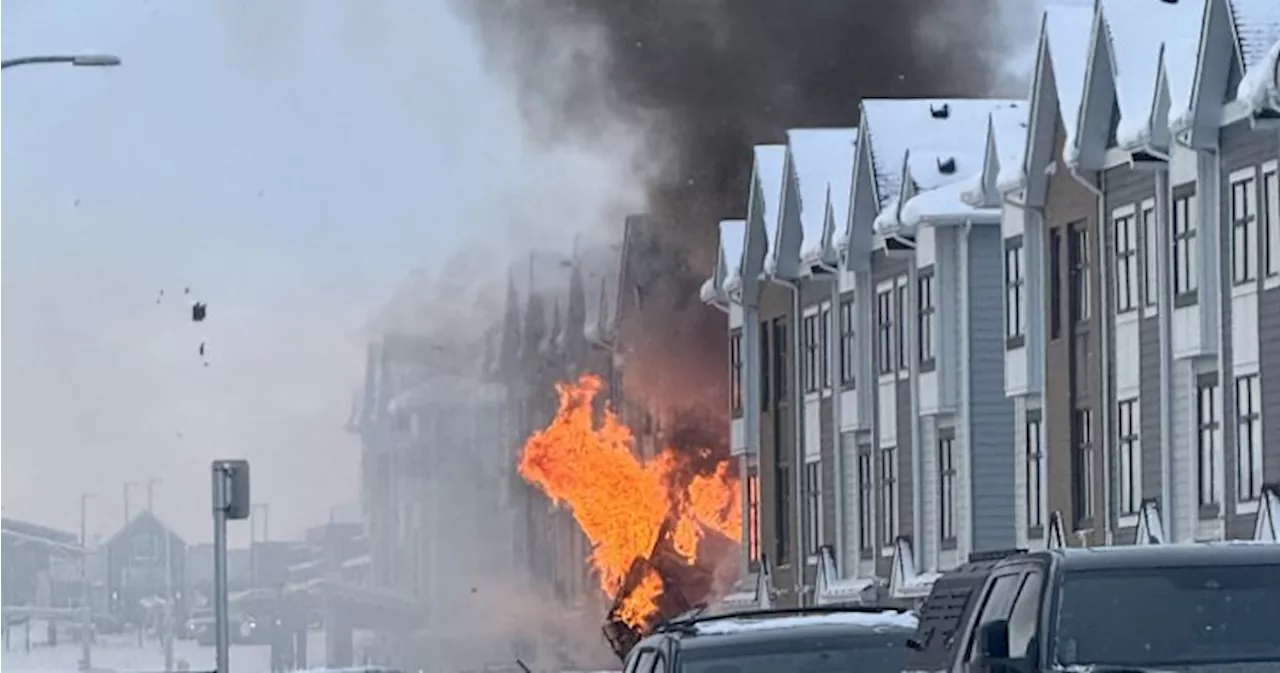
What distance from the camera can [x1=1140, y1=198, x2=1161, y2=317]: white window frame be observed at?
39.4 meters

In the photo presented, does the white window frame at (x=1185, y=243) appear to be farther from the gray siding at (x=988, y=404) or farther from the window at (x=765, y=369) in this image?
the window at (x=765, y=369)

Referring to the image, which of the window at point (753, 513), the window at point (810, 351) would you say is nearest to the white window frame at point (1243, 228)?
the window at point (810, 351)

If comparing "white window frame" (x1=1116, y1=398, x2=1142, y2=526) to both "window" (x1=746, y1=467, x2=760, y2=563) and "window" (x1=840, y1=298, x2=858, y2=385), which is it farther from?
"window" (x1=746, y1=467, x2=760, y2=563)

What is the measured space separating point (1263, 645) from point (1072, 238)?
30.2 meters

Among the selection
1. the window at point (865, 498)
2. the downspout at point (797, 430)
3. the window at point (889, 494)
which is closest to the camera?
the window at point (889, 494)

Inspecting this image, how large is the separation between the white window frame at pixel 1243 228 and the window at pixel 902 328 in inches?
524

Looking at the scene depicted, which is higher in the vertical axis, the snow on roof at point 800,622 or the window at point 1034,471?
the window at point 1034,471

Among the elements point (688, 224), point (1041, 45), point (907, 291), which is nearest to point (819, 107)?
point (688, 224)

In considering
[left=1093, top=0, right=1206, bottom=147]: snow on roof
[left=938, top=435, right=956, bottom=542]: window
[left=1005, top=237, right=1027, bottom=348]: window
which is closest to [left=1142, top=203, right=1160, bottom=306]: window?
[left=1093, top=0, right=1206, bottom=147]: snow on roof

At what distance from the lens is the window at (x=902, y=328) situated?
50.1 m

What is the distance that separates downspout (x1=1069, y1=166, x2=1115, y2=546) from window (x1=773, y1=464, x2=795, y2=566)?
54.4 feet

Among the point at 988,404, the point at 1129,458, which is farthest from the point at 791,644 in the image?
the point at 988,404

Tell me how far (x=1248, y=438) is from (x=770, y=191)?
2219 centimetres

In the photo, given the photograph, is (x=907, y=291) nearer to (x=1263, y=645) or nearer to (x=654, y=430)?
(x=654, y=430)
